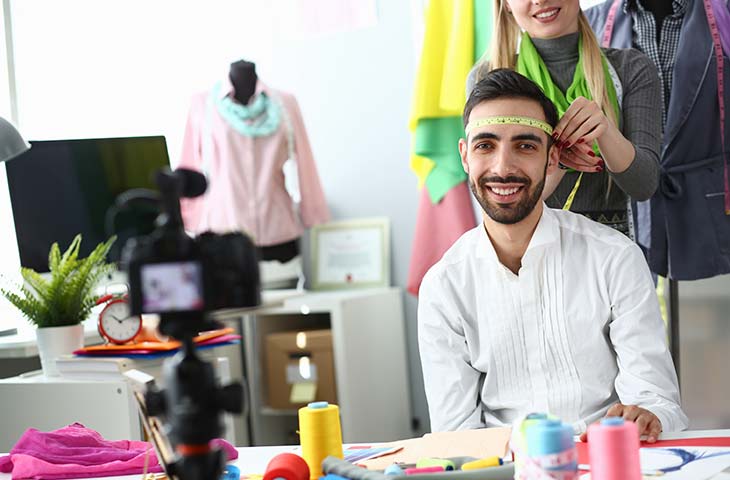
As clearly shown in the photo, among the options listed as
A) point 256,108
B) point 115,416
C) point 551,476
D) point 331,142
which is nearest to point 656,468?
point 551,476

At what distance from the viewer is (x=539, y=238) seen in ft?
6.22

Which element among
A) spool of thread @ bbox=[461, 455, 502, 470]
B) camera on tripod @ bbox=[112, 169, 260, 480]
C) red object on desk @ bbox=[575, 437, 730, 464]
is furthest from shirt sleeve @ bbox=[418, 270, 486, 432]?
camera on tripod @ bbox=[112, 169, 260, 480]

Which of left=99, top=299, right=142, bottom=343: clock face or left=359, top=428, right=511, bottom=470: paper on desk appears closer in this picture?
left=359, top=428, right=511, bottom=470: paper on desk

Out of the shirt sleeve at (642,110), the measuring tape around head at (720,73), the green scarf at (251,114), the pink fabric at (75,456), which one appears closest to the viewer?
the pink fabric at (75,456)

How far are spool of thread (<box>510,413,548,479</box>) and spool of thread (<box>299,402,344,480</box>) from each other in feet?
0.98

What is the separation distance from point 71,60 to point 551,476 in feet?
10.6

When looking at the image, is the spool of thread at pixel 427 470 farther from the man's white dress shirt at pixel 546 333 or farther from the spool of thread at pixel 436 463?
the man's white dress shirt at pixel 546 333

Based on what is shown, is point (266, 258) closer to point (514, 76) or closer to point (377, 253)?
point (377, 253)

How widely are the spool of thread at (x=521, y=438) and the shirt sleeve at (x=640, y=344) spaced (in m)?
0.49

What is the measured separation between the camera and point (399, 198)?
4176mm

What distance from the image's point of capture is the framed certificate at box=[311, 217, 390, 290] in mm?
4141

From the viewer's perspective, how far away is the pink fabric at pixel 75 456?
1559 millimetres

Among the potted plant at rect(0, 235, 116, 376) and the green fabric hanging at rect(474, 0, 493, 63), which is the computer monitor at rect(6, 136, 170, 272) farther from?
the green fabric hanging at rect(474, 0, 493, 63)

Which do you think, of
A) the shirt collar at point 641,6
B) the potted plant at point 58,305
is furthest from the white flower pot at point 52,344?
the shirt collar at point 641,6
